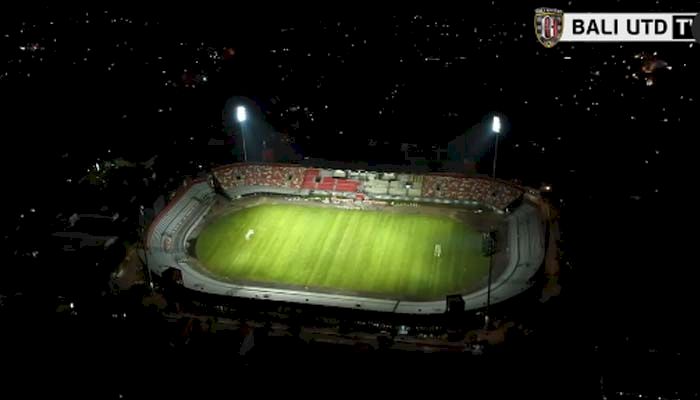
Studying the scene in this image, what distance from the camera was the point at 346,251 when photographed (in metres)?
38.3

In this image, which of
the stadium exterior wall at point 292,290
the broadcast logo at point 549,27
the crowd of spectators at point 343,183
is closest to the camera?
the stadium exterior wall at point 292,290

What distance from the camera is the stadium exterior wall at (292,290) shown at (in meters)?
32.7

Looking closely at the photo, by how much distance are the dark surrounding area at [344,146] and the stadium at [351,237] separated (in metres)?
2.29

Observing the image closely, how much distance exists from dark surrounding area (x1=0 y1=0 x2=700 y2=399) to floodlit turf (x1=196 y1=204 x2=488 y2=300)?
551 cm

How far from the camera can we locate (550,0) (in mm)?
80062

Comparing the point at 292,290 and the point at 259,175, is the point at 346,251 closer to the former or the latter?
the point at 292,290

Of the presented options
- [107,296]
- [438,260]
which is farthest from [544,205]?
[107,296]

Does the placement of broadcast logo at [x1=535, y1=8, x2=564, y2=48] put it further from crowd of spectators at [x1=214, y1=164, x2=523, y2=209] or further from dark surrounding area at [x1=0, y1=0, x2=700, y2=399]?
crowd of spectators at [x1=214, y1=164, x2=523, y2=209]

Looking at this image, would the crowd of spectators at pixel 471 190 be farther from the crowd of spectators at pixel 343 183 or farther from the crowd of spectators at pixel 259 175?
the crowd of spectators at pixel 259 175

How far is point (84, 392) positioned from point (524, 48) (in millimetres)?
69171

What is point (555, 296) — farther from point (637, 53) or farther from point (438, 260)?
point (637, 53)

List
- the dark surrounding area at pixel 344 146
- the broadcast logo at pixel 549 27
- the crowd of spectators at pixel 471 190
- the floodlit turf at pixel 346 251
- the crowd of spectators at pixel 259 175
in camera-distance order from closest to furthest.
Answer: the dark surrounding area at pixel 344 146
the floodlit turf at pixel 346 251
the broadcast logo at pixel 549 27
the crowd of spectators at pixel 471 190
the crowd of spectators at pixel 259 175

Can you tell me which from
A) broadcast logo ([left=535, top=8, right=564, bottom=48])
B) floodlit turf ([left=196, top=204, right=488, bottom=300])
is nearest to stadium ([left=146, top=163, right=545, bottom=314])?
floodlit turf ([left=196, top=204, right=488, bottom=300])

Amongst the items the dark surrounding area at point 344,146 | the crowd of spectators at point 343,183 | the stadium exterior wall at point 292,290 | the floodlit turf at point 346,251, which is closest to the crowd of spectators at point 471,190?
the crowd of spectators at point 343,183
